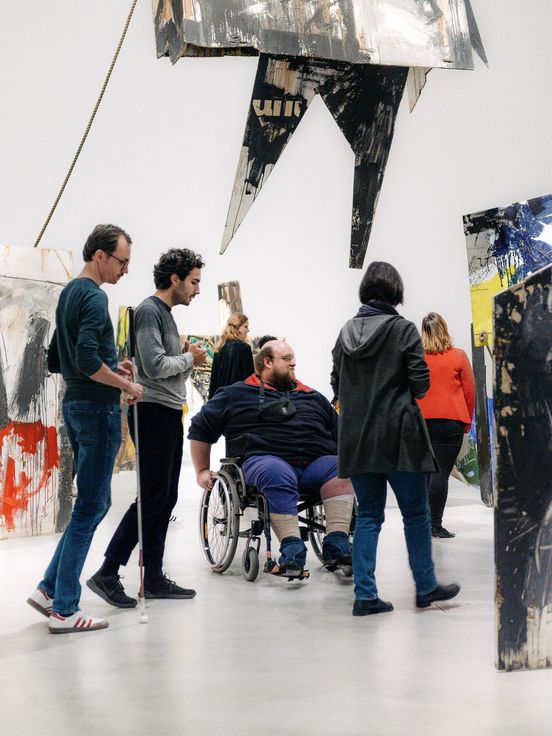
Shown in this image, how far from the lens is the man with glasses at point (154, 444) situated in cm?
370

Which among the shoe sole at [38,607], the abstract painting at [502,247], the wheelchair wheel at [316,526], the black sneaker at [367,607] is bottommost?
the black sneaker at [367,607]

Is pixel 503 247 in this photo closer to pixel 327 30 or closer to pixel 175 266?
pixel 327 30

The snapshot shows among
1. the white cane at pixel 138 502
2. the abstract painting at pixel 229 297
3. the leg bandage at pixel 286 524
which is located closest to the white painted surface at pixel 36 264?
the white cane at pixel 138 502

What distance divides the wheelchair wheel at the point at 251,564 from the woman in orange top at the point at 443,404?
1.42m

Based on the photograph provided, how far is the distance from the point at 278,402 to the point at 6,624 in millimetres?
1510

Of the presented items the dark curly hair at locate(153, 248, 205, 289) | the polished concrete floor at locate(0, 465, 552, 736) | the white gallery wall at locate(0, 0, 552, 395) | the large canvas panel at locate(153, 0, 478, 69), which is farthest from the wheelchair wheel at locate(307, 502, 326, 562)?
the white gallery wall at locate(0, 0, 552, 395)

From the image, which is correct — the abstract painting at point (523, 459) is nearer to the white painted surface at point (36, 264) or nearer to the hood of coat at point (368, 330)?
the hood of coat at point (368, 330)

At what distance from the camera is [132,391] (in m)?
3.26

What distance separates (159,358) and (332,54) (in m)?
1.31

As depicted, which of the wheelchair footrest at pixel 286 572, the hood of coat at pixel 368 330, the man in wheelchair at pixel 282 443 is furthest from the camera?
the man in wheelchair at pixel 282 443

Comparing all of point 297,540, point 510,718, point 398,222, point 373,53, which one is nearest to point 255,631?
point 297,540

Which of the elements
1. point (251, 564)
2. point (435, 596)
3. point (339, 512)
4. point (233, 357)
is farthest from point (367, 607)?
point (233, 357)

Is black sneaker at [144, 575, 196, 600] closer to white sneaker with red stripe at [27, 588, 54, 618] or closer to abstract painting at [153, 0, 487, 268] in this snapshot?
white sneaker with red stripe at [27, 588, 54, 618]

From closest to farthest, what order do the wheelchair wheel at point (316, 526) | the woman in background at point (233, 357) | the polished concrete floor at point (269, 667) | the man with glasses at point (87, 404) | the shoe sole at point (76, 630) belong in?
the polished concrete floor at point (269, 667), the man with glasses at point (87, 404), the shoe sole at point (76, 630), the wheelchair wheel at point (316, 526), the woman in background at point (233, 357)
